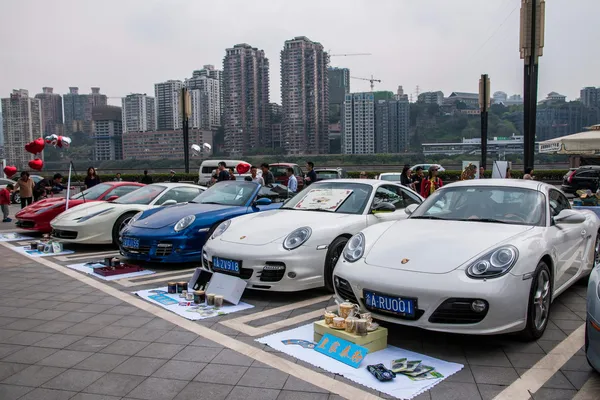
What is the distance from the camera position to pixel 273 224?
217 inches

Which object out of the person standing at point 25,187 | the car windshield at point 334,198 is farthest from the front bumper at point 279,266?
the person standing at point 25,187

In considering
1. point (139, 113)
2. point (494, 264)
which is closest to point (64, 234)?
point (494, 264)

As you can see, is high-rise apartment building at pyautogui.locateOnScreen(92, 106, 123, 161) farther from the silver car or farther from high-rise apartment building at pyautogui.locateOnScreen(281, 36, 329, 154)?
the silver car

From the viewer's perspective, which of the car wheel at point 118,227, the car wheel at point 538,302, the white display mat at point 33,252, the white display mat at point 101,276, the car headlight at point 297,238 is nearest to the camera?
the car wheel at point 538,302

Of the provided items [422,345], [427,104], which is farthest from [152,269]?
[427,104]

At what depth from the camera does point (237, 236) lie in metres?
5.42

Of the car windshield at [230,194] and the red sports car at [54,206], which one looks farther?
the red sports car at [54,206]

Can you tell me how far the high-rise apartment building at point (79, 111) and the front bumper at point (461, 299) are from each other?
70.5 meters

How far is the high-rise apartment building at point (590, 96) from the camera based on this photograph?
5041cm

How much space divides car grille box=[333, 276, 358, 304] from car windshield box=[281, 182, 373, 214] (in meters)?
1.78

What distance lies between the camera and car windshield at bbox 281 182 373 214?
5.91m

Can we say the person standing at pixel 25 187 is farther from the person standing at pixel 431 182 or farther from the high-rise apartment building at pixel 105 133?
the high-rise apartment building at pixel 105 133

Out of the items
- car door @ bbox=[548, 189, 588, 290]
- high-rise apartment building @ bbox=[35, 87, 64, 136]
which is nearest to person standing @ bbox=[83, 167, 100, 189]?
car door @ bbox=[548, 189, 588, 290]

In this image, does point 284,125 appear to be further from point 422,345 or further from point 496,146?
point 422,345
